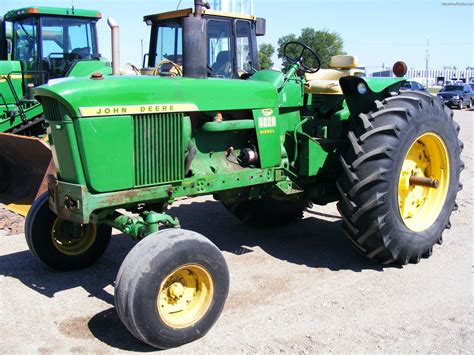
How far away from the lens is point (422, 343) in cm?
356

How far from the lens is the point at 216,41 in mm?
6242

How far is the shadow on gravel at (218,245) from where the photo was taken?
3.94 meters

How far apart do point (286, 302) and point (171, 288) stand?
101 cm

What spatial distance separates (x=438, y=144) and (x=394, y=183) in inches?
35.3

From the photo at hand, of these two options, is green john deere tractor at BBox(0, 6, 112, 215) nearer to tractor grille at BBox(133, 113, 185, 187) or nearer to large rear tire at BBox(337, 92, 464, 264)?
tractor grille at BBox(133, 113, 185, 187)

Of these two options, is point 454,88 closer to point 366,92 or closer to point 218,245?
point 366,92

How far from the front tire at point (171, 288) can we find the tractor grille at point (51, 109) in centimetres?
101

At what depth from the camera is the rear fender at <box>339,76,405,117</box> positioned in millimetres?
4945

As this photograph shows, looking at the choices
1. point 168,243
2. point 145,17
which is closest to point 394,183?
point 168,243

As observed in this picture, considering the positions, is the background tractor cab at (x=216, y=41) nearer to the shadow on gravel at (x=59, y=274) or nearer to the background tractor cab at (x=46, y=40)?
the shadow on gravel at (x=59, y=274)

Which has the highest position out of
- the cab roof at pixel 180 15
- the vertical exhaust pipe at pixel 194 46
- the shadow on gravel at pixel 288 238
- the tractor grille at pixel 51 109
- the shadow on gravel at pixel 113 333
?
the cab roof at pixel 180 15

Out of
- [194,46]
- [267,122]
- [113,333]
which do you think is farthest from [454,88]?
[113,333]

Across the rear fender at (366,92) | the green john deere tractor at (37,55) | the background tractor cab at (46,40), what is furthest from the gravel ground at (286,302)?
the background tractor cab at (46,40)

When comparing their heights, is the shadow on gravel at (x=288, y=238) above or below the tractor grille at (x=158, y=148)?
below
